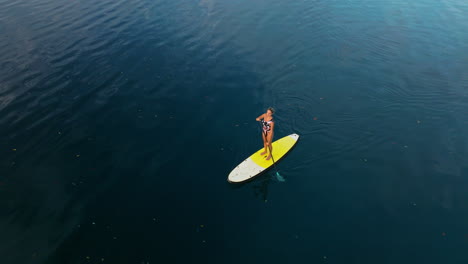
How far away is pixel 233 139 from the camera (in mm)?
16281

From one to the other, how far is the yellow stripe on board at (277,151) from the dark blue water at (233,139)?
0.70 m

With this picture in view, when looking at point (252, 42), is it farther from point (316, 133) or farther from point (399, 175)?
point (399, 175)

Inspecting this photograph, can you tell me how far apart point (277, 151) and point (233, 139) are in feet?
8.94

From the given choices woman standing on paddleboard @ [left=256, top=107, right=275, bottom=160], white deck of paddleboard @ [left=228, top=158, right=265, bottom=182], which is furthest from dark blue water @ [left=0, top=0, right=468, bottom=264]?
woman standing on paddleboard @ [left=256, top=107, right=275, bottom=160]

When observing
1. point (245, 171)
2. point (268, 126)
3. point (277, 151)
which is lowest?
point (245, 171)

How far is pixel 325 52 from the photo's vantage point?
23.0 m

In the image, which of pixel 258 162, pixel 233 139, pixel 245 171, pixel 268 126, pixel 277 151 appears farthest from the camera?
pixel 233 139

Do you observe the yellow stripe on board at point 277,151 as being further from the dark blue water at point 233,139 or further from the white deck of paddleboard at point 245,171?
the dark blue water at point 233,139

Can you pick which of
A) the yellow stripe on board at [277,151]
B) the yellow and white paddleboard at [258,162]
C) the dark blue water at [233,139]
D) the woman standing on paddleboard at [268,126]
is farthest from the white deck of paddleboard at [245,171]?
the woman standing on paddleboard at [268,126]

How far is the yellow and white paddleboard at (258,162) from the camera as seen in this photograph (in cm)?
1396

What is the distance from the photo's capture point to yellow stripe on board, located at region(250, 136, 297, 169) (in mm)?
14570

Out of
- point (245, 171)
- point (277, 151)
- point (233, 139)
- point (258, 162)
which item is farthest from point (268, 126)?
point (233, 139)

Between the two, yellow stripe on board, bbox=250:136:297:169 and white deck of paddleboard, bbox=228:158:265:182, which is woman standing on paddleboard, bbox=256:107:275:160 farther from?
white deck of paddleboard, bbox=228:158:265:182

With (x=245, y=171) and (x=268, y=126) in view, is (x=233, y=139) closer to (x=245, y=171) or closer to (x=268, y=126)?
(x=245, y=171)
